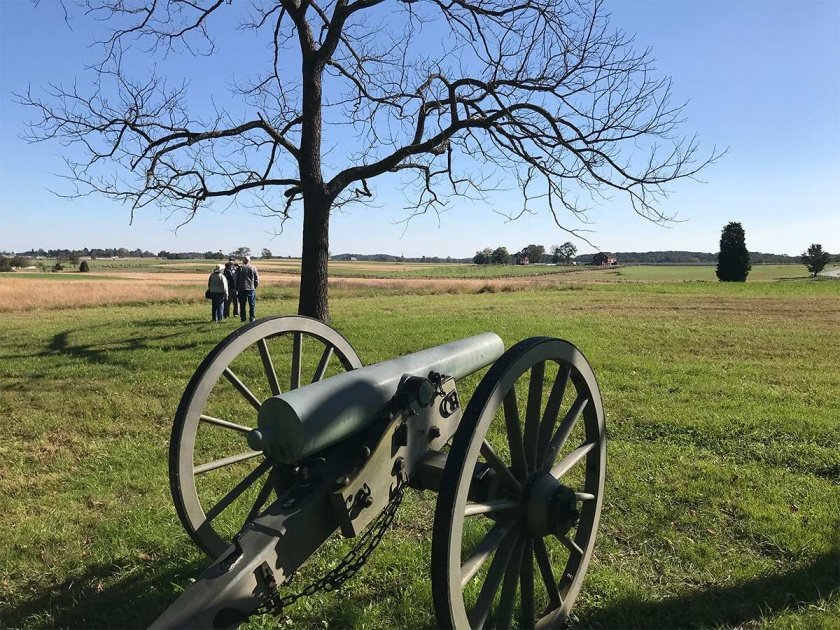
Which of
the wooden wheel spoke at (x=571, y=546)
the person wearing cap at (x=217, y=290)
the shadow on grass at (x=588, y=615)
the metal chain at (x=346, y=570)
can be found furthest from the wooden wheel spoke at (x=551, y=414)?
the person wearing cap at (x=217, y=290)

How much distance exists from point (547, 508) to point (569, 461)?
396mm

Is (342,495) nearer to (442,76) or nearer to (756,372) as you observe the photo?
(756,372)

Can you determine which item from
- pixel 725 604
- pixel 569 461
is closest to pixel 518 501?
pixel 569 461

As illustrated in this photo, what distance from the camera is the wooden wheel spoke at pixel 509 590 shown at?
228 cm

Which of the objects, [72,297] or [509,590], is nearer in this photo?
[509,590]

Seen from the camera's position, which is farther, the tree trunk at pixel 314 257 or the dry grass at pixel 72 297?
the dry grass at pixel 72 297

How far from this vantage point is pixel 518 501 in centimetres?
241

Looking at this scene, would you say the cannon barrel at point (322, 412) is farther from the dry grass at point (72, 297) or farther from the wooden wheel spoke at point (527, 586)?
the dry grass at point (72, 297)

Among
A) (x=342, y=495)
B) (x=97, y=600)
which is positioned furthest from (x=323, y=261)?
(x=342, y=495)

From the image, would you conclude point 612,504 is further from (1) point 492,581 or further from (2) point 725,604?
(1) point 492,581

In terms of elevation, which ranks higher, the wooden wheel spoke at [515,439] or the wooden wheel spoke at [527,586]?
the wooden wheel spoke at [515,439]

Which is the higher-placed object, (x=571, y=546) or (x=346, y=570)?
(x=346, y=570)

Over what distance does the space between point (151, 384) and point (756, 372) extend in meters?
8.72

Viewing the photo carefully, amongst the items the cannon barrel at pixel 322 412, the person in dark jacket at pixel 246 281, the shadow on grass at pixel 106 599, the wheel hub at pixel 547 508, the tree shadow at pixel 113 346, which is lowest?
the shadow on grass at pixel 106 599
